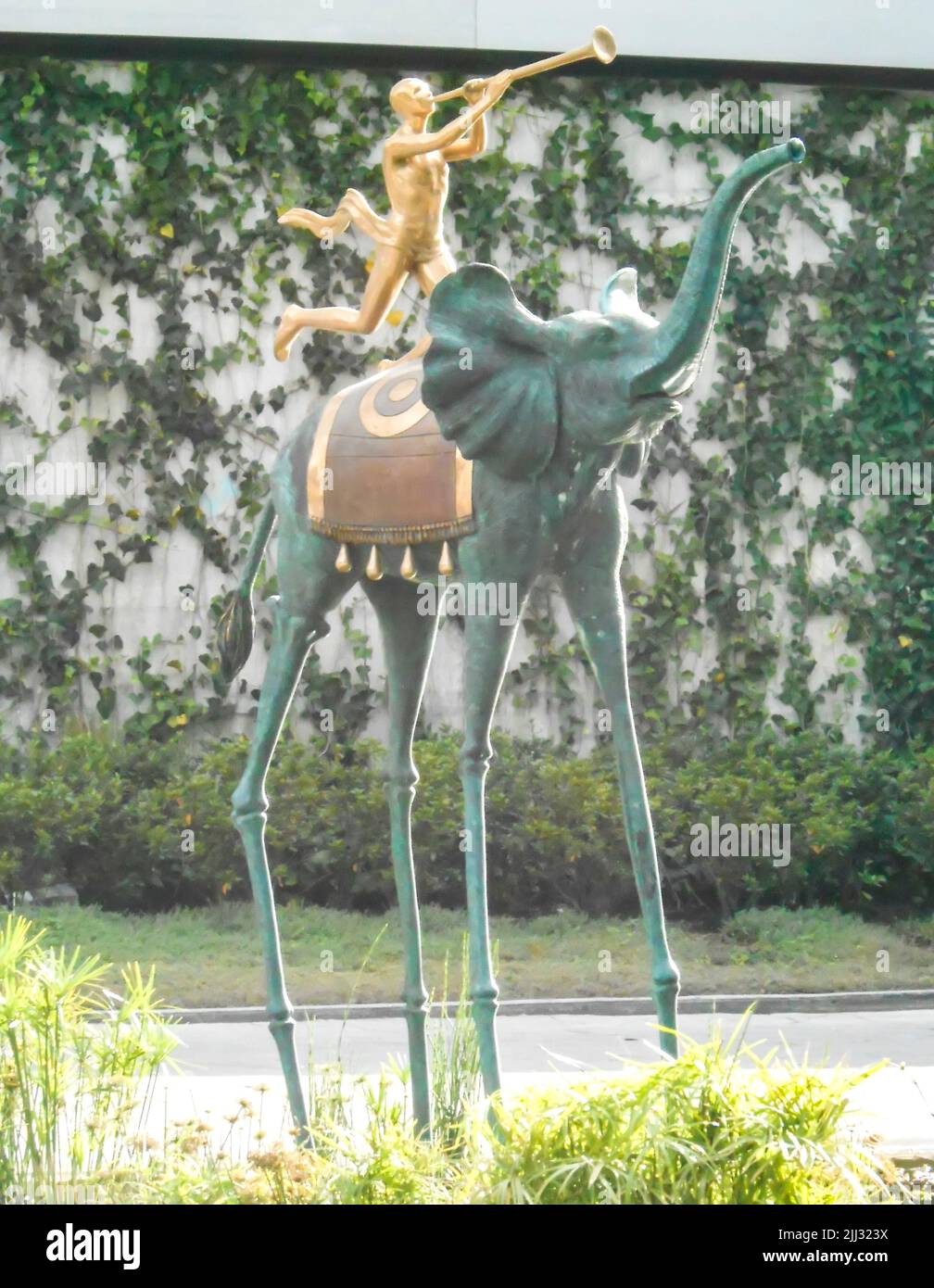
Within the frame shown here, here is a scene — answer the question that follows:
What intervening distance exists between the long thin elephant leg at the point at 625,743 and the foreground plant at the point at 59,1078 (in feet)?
3.86

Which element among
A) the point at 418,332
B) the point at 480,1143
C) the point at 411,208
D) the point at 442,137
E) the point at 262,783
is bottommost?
the point at 480,1143

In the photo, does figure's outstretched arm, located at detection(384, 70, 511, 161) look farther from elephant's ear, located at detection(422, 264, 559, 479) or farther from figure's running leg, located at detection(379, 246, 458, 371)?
elephant's ear, located at detection(422, 264, 559, 479)

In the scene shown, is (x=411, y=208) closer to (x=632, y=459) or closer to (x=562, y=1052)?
(x=632, y=459)

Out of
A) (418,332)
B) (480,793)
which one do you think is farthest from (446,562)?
(418,332)

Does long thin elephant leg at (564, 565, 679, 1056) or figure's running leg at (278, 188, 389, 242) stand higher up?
figure's running leg at (278, 188, 389, 242)

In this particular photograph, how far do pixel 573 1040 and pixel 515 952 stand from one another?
142 centimetres

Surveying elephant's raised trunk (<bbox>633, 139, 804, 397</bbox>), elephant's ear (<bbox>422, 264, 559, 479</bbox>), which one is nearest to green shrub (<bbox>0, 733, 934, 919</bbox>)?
elephant's ear (<bbox>422, 264, 559, 479</bbox>)

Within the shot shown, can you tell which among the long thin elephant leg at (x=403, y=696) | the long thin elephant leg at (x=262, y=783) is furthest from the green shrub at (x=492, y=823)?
the long thin elephant leg at (x=262, y=783)

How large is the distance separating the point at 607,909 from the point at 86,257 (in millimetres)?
4341

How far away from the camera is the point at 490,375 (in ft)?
13.4

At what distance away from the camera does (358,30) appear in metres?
8.68

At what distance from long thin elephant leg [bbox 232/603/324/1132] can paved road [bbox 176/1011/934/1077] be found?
171 cm

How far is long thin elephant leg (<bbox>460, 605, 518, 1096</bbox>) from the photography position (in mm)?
4004
